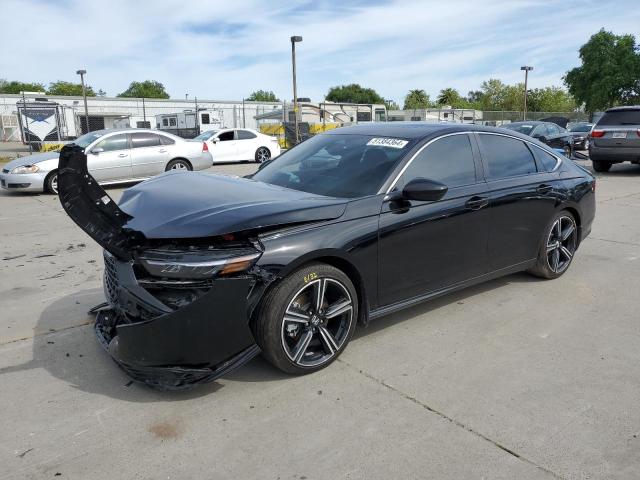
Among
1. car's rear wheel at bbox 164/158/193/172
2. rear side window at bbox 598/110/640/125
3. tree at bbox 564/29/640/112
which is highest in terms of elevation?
tree at bbox 564/29/640/112

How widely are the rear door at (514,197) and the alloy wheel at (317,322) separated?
168 cm

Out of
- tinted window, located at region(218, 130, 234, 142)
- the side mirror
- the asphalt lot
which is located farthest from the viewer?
tinted window, located at region(218, 130, 234, 142)

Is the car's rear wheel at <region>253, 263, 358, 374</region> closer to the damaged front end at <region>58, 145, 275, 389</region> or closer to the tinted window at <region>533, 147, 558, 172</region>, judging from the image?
the damaged front end at <region>58, 145, 275, 389</region>

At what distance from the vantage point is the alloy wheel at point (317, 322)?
11.0ft

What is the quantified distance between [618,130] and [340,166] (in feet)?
41.4

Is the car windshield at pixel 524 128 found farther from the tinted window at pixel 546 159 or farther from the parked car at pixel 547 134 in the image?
the tinted window at pixel 546 159

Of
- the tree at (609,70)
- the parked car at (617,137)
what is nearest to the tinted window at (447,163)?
the parked car at (617,137)

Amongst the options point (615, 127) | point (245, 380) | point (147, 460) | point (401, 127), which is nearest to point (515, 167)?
point (401, 127)

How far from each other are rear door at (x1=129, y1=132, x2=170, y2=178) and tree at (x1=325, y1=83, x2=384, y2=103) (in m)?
106

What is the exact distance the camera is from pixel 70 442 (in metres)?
2.78

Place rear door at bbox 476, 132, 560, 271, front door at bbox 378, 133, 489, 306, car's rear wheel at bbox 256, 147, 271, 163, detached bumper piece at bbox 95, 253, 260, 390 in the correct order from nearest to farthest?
detached bumper piece at bbox 95, 253, 260, 390, front door at bbox 378, 133, 489, 306, rear door at bbox 476, 132, 560, 271, car's rear wheel at bbox 256, 147, 271, 163

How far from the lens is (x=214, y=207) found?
3.32 metres

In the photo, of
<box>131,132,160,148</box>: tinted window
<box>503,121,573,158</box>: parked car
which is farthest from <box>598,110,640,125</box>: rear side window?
<box>131,132,160,148</box>: tinted window

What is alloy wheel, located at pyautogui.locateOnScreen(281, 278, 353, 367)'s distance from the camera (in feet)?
11.0
